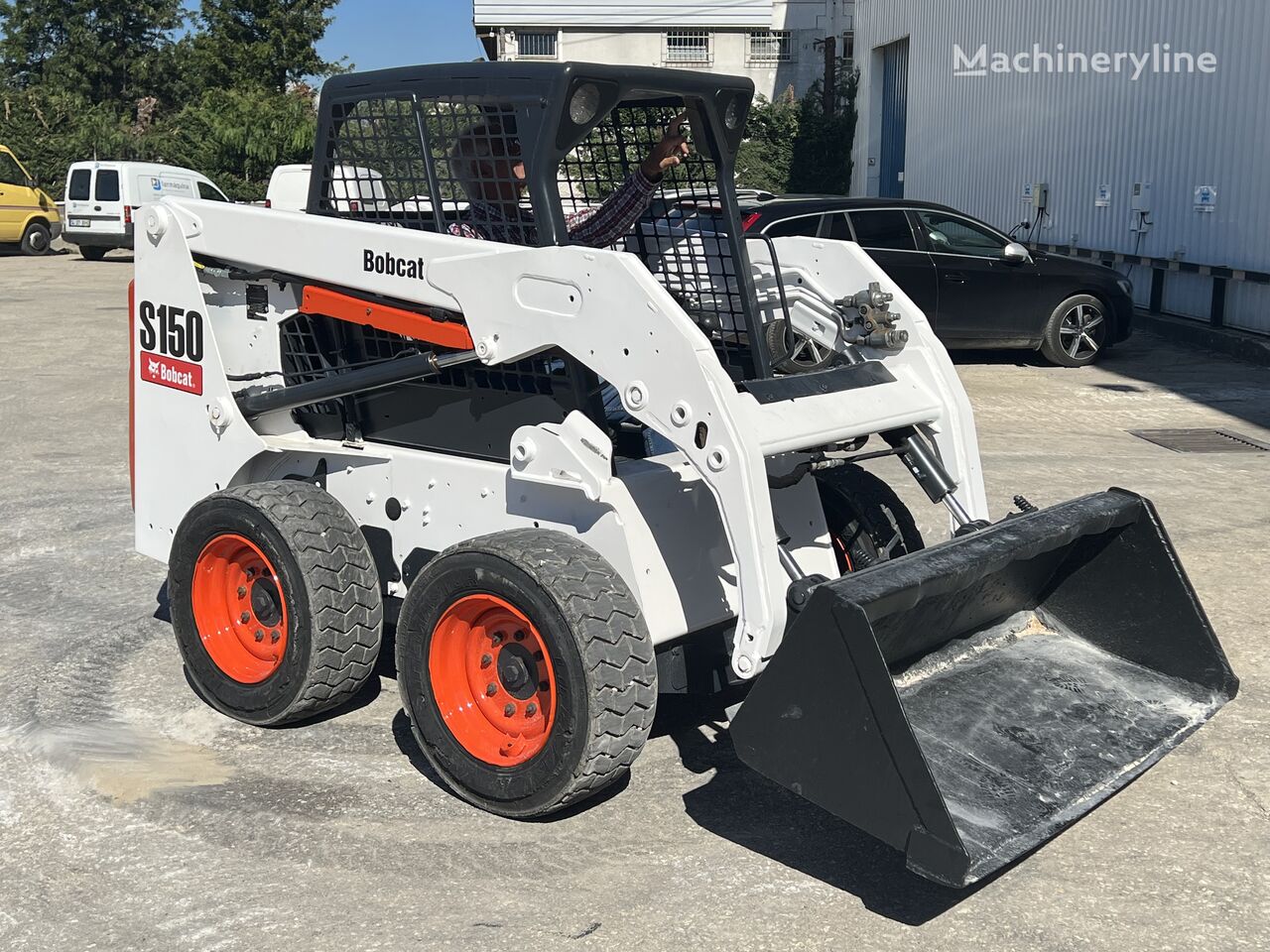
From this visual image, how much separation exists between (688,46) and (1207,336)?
1456 inches

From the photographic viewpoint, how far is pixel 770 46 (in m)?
49.8

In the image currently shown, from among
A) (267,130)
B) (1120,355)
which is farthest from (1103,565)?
(267,130)

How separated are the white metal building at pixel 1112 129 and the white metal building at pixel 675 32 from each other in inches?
932

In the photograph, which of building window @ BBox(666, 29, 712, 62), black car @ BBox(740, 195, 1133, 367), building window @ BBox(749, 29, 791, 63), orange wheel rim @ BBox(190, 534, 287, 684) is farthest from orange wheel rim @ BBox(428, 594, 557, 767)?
building window @ BBox(749, 29, 791, 63)

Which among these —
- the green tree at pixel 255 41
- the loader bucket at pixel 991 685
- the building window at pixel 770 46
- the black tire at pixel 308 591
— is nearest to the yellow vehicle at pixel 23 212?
the green tree at pixel 255 41

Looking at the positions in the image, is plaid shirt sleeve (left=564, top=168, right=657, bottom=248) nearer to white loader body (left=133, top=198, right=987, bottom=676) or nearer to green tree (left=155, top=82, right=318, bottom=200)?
white loader body (left=133, top=198, right=987, bottom=676)

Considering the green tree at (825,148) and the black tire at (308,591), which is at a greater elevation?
the green tree at (825,148)

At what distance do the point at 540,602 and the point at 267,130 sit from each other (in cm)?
3419

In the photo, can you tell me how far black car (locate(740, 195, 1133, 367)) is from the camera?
522 inches

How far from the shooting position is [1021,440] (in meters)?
10.3

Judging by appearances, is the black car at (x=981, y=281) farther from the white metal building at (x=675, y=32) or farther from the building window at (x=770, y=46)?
the building window at (x=770, y=46)

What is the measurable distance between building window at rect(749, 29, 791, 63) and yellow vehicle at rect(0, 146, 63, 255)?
27.7 metres

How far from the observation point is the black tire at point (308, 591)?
15.3 ft

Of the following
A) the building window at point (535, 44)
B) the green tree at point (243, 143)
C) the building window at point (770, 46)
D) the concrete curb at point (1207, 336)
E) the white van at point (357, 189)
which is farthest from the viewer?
the building window at point (770, 46)
